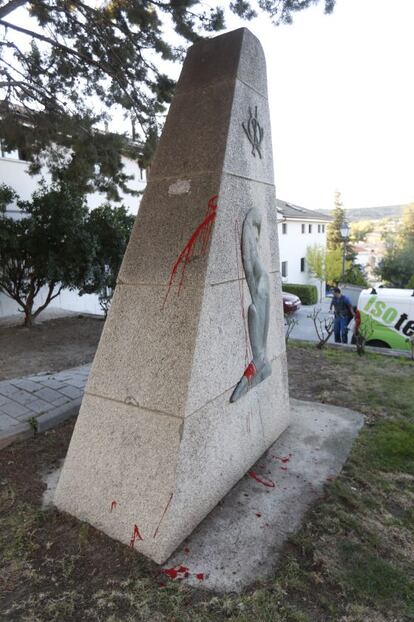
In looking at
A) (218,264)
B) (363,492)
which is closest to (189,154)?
(218,264)

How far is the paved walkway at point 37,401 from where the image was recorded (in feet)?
12.4

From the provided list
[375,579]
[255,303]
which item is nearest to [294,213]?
[255,303]

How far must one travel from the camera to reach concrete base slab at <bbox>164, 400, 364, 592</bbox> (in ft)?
7.06

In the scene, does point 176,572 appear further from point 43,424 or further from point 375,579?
Result: point 43,424

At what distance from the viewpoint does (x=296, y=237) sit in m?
30.6

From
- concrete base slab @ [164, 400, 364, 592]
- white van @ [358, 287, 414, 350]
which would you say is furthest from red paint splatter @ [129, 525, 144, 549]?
white van @ [358, 287, 414, 350]

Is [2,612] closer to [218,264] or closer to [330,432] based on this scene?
[218,264]

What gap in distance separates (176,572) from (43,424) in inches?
90.7

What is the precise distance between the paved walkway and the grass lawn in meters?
0.47

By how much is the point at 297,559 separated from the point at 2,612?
1.53 meters

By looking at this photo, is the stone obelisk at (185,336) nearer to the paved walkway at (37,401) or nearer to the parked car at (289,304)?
the paved walkway at (37,401)

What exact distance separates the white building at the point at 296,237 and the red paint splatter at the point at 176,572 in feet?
86.7

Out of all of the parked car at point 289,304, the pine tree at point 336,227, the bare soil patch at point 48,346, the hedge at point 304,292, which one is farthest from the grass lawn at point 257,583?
the pine tree at point 336,227

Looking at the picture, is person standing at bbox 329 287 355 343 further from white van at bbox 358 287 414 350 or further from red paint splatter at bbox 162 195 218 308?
red paint splatter at bbox 162 195 218 308
